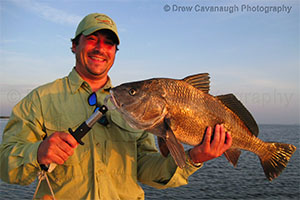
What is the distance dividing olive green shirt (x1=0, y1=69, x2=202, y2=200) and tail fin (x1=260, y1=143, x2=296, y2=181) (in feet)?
4.11

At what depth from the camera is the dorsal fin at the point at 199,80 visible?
3408 mm

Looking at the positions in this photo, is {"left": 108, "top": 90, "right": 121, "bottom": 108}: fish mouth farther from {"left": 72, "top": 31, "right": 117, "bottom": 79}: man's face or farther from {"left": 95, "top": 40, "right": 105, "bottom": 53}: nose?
{"left": 95, "top": 40, "right": 105, "bottom": 53}: nose

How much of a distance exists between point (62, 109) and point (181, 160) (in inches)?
67.6

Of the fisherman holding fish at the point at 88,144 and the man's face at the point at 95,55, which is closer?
the fisherman holding fish at the point at 88,144

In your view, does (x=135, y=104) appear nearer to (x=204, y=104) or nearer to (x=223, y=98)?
(x=204, y=104)

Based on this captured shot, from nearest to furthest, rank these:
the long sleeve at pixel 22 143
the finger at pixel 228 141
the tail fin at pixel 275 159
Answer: the long sleeve at pixel 22 143 < the finger at pixel 228 141 < the tail fin at pixel 275 159

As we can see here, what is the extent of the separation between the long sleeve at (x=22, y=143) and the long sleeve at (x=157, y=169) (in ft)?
4.83

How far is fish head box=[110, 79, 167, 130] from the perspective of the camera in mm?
3100

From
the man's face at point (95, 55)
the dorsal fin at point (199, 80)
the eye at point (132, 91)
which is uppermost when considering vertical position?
the man's face at point (95, 55)

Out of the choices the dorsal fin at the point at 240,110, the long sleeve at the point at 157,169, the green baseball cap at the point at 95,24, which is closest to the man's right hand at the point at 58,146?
the long sleeve at the point at 157,169

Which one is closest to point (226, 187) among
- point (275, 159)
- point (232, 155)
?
point (275, 159)

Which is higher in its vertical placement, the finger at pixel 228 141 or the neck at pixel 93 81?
the neck at pixel 93 81

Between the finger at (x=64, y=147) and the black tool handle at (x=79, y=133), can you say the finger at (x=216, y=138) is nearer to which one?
the black tool handle at (x=79, y=133)

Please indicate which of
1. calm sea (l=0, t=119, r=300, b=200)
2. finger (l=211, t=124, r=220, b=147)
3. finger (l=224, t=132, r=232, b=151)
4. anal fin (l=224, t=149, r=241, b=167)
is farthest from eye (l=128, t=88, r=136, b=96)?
calm sea (l=0, t=119, r=300, b=200)
